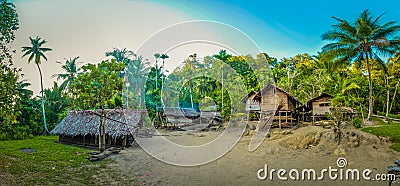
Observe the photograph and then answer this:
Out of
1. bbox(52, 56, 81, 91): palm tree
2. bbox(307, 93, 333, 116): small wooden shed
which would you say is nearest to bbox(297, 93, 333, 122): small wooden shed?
bbox(307, 93, 333, 116): small wooden shed

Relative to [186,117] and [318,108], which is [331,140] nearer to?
[318,108]

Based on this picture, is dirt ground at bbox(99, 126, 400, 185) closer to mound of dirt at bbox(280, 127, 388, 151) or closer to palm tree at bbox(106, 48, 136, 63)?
mound of dirt at bbox(280, 127, 388, 151)

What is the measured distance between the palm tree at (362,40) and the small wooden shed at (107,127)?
43.1 feet

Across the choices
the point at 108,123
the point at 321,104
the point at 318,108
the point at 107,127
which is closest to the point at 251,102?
the point at 318,108

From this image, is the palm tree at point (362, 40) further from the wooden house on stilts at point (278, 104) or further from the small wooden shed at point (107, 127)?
the small wooden shed at point (107, 127)

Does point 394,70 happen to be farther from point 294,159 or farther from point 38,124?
point 38,124

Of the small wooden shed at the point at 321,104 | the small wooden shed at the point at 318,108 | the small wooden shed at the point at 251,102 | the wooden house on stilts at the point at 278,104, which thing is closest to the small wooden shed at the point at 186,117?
the small wooden shed at the point at 251,102

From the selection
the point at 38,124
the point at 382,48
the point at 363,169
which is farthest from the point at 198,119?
the point at 363,169

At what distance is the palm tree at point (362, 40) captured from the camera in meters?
16.2

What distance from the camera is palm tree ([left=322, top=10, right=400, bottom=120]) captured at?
16250 mm

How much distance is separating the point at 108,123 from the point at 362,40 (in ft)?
51.9

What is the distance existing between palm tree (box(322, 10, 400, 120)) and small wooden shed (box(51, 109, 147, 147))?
13123 millimetres

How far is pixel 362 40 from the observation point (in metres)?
16.6

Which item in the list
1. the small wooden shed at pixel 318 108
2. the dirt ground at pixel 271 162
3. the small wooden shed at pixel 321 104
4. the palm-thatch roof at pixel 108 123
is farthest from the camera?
the small wooden shed at pixel 321 104
